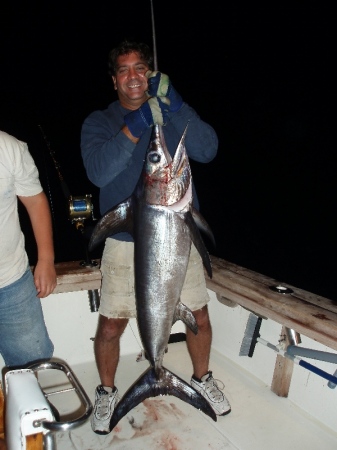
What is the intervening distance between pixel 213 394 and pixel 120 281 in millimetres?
1128

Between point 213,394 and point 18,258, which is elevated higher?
point 18,258

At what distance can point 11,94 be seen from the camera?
38.6m

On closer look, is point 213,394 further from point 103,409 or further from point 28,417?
point 28,417

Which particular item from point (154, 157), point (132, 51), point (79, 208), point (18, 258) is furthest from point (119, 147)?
point (79, 208)

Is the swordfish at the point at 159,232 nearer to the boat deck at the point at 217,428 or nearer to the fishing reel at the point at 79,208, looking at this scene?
the boat deck at the point at 217,428

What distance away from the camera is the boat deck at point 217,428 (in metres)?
2.45

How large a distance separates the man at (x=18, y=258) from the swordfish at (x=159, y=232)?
1.37ft

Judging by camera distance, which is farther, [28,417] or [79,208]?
[79,208]

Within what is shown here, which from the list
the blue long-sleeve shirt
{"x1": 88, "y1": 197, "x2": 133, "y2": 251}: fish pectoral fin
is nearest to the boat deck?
{"x1": 88, "y1": 197, "x2": 133, "y2": 251}: fish pectoral fin

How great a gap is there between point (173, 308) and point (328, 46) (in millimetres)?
35188

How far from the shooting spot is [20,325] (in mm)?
2236

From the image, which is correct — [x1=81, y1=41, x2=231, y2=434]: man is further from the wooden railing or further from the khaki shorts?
the wooden railing

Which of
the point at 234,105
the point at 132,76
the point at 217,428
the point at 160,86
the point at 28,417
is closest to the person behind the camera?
the point at 28,417

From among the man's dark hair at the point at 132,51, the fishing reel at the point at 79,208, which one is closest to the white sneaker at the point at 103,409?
the fishing reel at the point at 79,208
